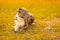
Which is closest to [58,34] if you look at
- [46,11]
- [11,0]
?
[46,11]

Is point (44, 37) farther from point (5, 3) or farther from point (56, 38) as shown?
point (5, 3)

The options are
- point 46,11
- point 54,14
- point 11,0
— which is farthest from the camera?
point 11,0

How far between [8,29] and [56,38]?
1.56 meters

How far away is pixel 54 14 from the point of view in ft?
27.8

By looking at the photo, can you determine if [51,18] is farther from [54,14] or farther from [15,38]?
[15,38]

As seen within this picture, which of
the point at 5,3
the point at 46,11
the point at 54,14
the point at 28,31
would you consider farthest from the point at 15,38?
the point at 5,3

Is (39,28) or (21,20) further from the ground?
(21,20)

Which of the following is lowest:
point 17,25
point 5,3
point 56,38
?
point 56,38

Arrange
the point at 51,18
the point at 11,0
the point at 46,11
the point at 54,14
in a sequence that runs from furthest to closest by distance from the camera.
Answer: the point at 11,0
the point at 46,11
the point at 54,14
the point at 51,18

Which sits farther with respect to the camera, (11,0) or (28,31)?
(11,0)

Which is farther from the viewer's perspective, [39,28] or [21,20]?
[39,28]

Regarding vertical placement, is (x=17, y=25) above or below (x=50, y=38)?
above

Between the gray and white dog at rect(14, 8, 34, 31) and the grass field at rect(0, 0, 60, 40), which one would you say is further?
the gray and white dog at rect(14, 8, 34, 31)

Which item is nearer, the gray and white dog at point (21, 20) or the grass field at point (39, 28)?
the grass field at point (39, 28)
